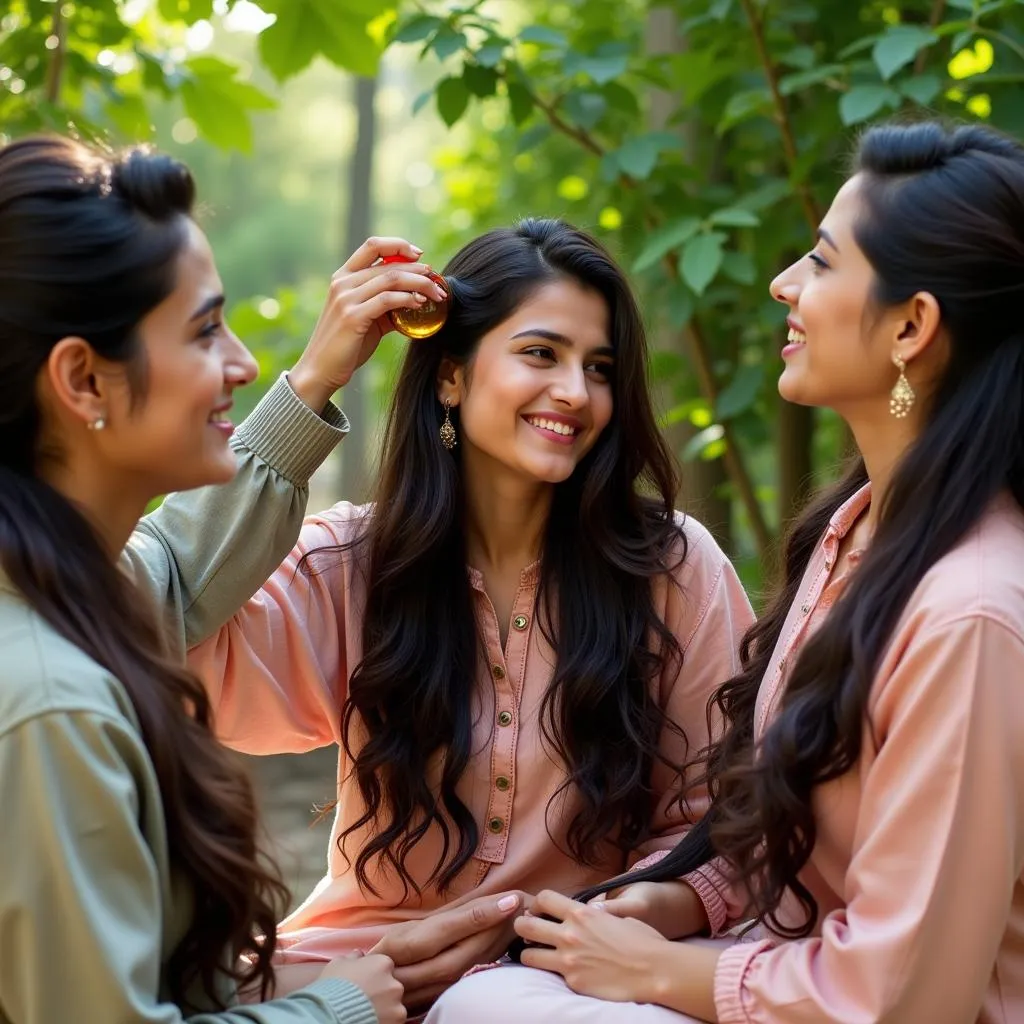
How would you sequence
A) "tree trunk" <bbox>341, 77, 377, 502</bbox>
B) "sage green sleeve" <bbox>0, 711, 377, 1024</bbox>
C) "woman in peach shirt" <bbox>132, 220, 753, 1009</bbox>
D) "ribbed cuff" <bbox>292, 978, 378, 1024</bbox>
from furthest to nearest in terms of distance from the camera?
"tree trunk" <bbox>341, 77, 377, 502</bbox>
"woman in peach shirt" <bbox>132, 220, 753, 1009</bbox>
"ribbed cuff" <bbox>292, 978, 378, 1024</bbox>
"sage green sleeve" <bbox>0, 711, 377, 1024</bbox>

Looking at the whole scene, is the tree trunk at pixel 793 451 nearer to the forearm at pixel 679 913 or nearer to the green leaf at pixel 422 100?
the green leaf at pixel 422 100

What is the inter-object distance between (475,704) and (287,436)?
1.89 ft

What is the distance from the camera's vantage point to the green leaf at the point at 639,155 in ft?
10.2

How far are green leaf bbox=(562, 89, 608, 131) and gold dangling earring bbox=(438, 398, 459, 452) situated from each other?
36.1 inches

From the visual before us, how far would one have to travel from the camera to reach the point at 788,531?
2.46 meters

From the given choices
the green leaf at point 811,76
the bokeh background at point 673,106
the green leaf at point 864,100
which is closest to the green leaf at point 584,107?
the bokeh background at point 673,106

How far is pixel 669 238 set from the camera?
9.94 feet

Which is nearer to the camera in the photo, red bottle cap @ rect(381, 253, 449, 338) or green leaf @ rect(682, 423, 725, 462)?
red bottle cap @ rect(381, 253, 449, 338)

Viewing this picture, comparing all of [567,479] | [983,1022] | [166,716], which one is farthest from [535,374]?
[983,1022]

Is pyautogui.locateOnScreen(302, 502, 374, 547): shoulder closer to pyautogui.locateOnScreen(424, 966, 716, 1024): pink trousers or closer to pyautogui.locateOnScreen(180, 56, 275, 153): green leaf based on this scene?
pyautogui.locateOnScreen(424, 966, 716, 1024): pink trousers

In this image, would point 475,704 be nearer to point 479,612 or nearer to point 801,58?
point 479,612

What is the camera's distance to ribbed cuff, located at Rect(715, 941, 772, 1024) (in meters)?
1.88

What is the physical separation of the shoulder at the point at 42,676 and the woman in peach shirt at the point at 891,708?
2.46 ft

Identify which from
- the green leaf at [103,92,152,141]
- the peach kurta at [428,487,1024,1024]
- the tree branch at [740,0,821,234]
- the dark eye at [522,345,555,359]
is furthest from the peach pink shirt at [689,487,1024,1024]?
the green leaf at [103,92,152,141]
